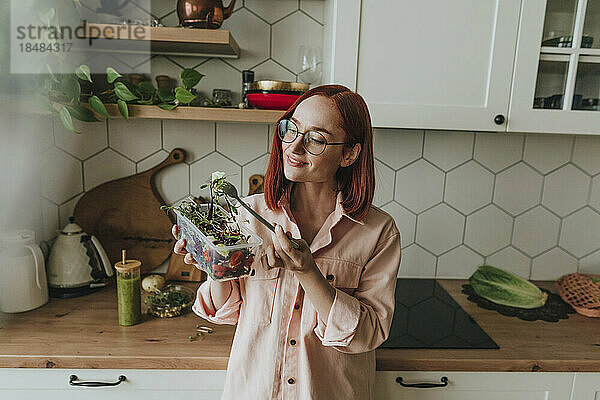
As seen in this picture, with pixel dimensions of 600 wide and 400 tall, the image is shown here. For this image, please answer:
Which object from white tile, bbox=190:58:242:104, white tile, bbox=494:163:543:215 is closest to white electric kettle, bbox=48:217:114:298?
white tile, bbox=190:58:242:104

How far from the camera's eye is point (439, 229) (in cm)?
185

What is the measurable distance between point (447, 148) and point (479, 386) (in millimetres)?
867

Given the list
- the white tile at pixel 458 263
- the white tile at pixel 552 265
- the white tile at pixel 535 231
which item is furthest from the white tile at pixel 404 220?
the white tile at pixel 552 265

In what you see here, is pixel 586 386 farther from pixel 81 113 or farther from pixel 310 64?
pixel 81 113

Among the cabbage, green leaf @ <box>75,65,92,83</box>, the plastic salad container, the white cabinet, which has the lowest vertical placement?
the white cabinet

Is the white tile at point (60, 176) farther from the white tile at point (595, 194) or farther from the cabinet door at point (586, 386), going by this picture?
the white tile at point (595, 194)

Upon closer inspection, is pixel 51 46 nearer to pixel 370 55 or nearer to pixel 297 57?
pixel 297 57

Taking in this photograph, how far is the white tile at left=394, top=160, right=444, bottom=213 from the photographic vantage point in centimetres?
180

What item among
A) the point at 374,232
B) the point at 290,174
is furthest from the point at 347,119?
the point at 374,232

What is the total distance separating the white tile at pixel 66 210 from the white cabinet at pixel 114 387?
2.09 feet

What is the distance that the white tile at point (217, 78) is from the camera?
5.50ft

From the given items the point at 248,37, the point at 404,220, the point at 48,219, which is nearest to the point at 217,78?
the point at 248,37

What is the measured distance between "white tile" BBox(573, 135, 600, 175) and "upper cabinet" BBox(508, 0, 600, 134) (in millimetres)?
396

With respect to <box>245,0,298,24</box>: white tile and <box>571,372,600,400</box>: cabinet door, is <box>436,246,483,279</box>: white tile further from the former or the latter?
<box>245,0,298,24</box>: white tile
